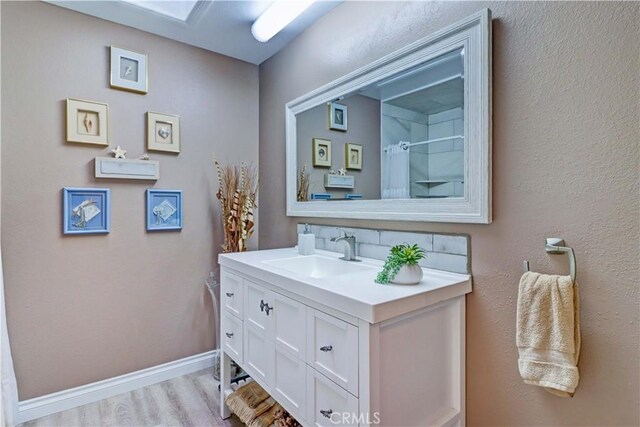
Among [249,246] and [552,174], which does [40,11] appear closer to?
[249,246]

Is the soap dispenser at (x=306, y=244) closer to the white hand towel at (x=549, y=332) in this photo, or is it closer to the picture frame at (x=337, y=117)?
the picture frame at (x=337, y=117)

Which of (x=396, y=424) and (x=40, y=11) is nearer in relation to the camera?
(x=396, y=424)

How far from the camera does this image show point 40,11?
5.94ft

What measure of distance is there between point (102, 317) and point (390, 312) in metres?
1.88

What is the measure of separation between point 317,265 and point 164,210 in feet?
3.67

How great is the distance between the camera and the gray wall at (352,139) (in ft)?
5.40

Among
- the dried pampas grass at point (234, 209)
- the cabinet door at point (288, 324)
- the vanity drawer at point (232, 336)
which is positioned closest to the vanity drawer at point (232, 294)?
the vanity drawer at point (232, 336)

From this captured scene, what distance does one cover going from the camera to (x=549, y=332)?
999 mm

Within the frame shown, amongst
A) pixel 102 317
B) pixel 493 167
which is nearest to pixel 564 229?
pixel 493 167

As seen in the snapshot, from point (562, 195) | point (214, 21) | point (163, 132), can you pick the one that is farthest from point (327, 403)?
point (214, 21)

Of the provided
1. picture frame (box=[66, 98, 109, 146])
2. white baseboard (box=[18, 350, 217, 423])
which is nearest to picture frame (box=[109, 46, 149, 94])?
picture frame (box=[66, 98, 109, 146])

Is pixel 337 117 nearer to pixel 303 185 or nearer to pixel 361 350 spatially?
pixel 303 185

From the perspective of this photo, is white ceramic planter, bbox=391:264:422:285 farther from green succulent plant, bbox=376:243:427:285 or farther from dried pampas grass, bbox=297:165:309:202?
dried pampas grass, bbox=297:165:309:202

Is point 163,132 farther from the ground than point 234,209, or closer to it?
farther from the ground
